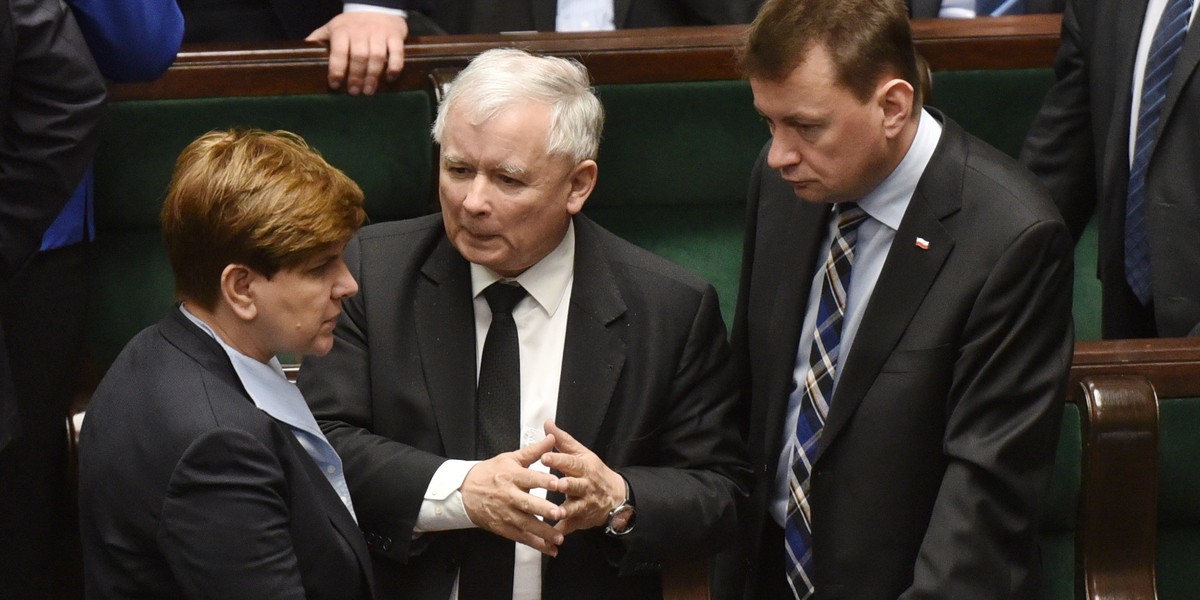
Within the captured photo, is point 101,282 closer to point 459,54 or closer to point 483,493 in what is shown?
point 459,54

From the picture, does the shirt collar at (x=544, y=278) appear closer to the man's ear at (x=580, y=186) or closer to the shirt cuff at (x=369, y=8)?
the man's ear at (x=580, y=186)

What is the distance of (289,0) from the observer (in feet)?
11.6

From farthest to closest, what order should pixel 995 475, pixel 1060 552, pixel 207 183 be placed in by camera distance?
pixel 1060 552 < pixel 995 475 < pixel 207 183

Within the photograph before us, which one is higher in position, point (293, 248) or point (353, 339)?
point (293, 248)

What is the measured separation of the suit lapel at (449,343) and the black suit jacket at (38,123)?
24.8 inches

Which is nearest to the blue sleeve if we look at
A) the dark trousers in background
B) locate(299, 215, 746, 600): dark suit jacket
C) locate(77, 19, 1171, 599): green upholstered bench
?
the dark trousers in background

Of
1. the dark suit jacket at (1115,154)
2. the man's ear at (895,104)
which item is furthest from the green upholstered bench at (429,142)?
the man's ear at (895,104)

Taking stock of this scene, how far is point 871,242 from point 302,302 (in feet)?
2.92

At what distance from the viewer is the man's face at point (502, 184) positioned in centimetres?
224

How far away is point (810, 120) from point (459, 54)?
4.04ft

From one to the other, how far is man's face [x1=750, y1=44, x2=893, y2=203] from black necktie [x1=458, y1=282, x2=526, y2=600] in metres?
0.49

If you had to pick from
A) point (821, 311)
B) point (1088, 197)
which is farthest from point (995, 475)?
point (1088, 197)

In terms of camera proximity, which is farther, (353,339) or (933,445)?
(353,339)

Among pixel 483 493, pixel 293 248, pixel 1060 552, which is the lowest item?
pixel 1060 552
